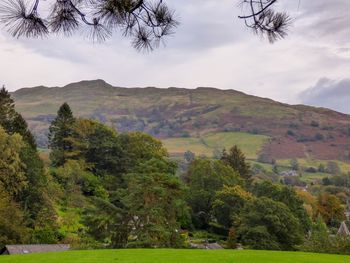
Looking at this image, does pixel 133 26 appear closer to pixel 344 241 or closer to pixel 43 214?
pixel 344 241

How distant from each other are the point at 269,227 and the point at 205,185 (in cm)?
1524

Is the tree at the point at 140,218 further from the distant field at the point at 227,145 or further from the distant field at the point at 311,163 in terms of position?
the distant field at the point at 227,145

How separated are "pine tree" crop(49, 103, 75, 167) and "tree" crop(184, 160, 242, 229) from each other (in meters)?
14.4

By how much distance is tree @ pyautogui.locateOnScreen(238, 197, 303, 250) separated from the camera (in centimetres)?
3459

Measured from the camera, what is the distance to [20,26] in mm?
5730

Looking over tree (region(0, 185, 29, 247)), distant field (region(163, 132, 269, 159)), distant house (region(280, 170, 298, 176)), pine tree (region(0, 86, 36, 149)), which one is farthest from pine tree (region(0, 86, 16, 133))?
distant field (region(163, 132, 269, 159))

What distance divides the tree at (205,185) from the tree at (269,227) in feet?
33.2

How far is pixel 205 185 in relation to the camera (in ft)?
166

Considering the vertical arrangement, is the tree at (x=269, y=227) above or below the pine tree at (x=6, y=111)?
below

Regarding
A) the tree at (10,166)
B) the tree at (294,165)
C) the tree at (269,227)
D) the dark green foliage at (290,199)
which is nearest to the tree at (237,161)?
the dark green foliage at (290,199)

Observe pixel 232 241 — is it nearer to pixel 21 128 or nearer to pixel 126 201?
pixel 126 201

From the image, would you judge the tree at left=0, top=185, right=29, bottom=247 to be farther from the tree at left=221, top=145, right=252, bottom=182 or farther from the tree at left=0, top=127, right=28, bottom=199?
the tree at left=221, top=145, right=252, bottom=182

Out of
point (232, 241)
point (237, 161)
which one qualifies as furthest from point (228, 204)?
point (237, 161)

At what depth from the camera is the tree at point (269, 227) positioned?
34594 mm
